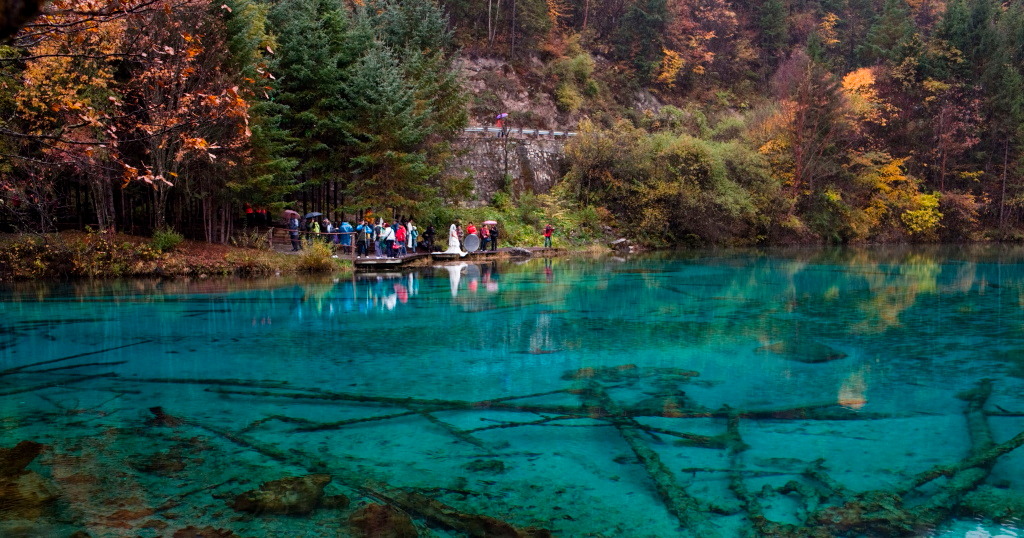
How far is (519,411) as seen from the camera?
750 cm

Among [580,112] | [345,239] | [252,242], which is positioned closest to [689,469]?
[252,242]

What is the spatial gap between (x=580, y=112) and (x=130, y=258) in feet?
129

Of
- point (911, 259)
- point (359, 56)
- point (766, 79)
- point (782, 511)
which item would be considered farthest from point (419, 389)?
point (766, 79)

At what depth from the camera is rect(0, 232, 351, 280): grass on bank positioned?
2039cm

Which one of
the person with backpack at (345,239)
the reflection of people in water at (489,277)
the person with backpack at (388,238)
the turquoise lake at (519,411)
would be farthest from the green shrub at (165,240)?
the reflection of people in water at (489,277)

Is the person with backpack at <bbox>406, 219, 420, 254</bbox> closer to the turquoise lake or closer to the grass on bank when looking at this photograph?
the grass on bank

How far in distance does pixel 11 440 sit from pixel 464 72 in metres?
48.9

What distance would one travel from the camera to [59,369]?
30.9ft

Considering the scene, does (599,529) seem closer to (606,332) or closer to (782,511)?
(782,511)

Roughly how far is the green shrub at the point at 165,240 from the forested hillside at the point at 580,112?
748 mm

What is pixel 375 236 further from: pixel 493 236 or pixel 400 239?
pixel 493 236

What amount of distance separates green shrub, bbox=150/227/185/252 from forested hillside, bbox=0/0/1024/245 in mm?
748

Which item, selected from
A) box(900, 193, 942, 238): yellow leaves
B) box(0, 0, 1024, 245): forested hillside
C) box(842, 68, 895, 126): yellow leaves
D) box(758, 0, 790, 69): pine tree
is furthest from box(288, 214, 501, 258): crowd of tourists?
box(758, 0, 790, 69): pine tree

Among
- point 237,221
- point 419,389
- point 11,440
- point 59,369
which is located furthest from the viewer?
point 237,221
